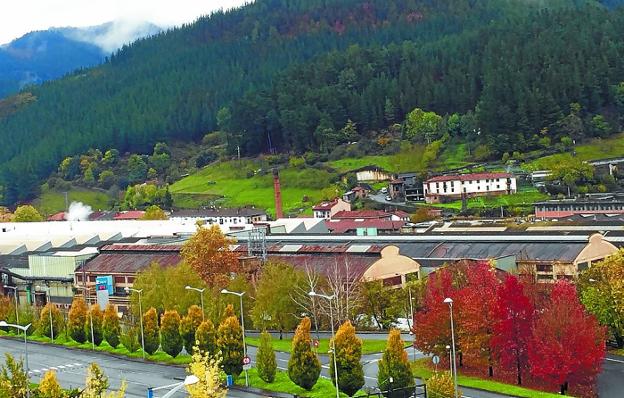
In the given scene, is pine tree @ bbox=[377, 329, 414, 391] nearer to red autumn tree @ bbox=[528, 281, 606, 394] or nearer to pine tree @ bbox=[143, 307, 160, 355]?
red autumn tree @ bbox=[528, 281, 606, 394]

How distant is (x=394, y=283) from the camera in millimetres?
76688

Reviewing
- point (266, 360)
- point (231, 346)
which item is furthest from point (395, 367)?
point (231, 346)

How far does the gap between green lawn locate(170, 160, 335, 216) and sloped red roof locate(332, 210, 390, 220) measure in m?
17.2

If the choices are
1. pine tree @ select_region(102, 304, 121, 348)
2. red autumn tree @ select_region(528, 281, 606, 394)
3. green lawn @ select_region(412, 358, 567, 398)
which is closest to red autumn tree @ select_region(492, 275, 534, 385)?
red autumn tree @ select_region(528, 281, 606, 394)

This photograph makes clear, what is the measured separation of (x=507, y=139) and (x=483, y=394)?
98.5 m

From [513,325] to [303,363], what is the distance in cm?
1096

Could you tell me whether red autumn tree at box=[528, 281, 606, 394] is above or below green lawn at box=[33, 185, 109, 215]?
below

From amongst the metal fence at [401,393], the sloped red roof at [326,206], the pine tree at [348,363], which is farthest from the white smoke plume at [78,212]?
the metal fence at [401,393]

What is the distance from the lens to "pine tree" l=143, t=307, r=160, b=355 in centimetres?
6341

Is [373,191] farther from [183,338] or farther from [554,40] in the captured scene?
[183,338]

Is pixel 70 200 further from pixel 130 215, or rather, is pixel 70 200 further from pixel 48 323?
pixel 48 323

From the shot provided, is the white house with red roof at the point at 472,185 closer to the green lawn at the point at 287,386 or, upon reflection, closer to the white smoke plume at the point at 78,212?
the white smoke plume at the point at 78,212

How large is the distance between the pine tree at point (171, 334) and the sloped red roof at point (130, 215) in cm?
9194

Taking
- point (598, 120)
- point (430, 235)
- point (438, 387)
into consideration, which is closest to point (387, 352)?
point (438, 387)
